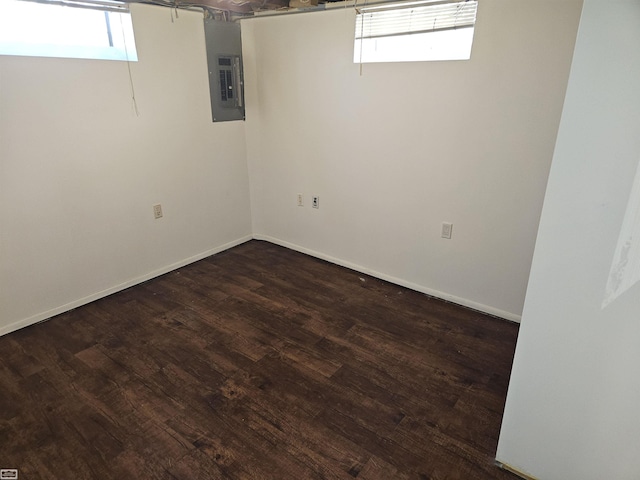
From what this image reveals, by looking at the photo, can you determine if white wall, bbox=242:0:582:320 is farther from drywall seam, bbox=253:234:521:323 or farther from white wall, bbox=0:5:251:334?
white wall, bbox=0:5:251:334

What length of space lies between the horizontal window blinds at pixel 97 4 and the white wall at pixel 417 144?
1.04m

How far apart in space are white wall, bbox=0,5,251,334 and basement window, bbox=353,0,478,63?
1328 mm

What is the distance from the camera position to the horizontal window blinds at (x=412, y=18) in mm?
2301

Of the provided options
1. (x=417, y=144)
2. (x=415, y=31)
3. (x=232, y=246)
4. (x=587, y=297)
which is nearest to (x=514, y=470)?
(x=587, y=297)

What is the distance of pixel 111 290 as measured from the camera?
2.92 metres

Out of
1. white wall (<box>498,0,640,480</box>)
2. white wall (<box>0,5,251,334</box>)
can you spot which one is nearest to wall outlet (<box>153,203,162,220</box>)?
white wall (<box>0,5,251,334</box>)

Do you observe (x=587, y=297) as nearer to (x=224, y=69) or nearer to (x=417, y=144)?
(x=417, y=144)

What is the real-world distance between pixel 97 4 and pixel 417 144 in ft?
7.30

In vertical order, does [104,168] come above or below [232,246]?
above

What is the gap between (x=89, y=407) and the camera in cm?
188

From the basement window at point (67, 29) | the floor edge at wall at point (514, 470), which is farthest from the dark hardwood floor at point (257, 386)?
the basement window at point (67, 29)

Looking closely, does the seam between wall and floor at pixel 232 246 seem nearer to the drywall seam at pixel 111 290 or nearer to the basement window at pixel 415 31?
the drywall seam at pixel 111 290

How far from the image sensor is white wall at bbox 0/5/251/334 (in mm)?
2336

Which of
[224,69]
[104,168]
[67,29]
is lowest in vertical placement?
[104,168]
